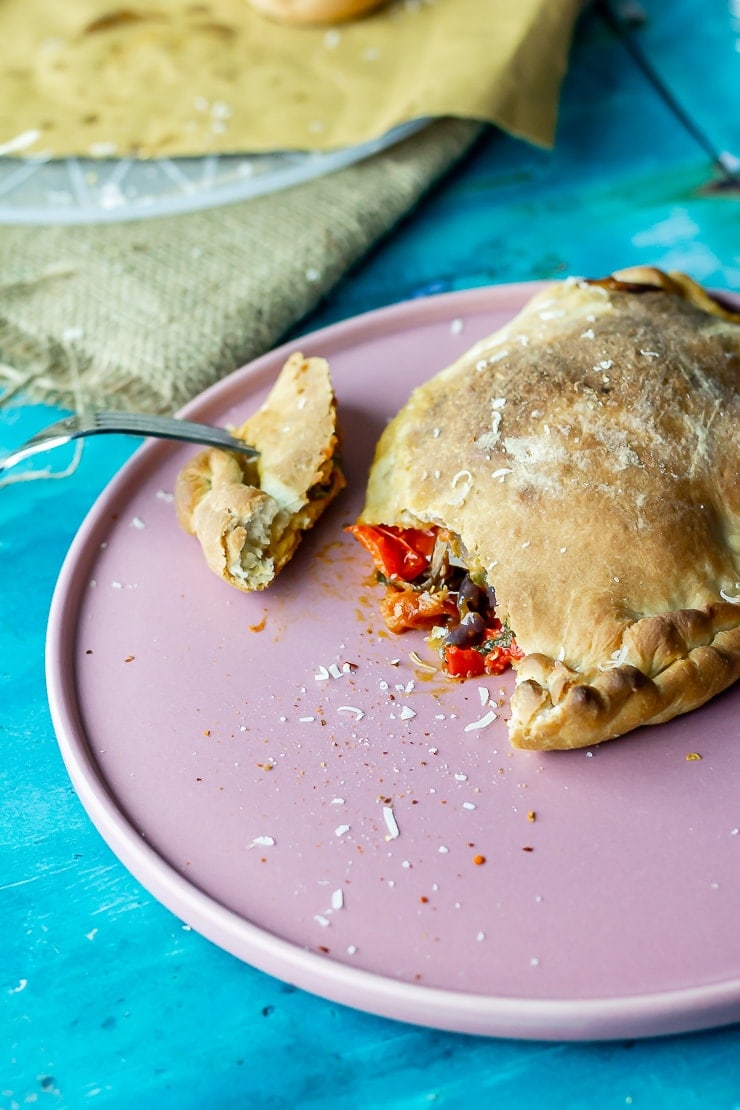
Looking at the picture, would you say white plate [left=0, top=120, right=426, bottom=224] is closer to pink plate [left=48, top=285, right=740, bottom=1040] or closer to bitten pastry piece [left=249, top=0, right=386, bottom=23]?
bitten pastry piece [left=249, top=0, right=386, bottom=23]

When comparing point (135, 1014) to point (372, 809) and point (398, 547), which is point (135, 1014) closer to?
point (372, 809)

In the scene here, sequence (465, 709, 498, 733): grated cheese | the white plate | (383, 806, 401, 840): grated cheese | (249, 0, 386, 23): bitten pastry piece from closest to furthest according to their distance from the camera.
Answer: (383, 806, 401, 840): grated cheese, (465, 709, 498, 733): grated cheese, the white plate, (249, 0, 386, 23): bitten pastry piece

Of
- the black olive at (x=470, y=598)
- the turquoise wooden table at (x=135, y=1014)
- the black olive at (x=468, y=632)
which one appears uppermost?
the black olive at (x=470, y=598)

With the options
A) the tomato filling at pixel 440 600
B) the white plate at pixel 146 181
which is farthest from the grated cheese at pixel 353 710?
the white plate at pixel 146 181

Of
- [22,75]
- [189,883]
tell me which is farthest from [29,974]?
[22,75]

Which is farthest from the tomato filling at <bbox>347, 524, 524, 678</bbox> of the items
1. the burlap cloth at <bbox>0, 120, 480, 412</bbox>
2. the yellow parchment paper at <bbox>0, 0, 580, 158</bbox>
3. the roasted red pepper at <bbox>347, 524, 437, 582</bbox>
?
the yellow parchment paper at <bbox>0, 0, 580, 158</bbox>

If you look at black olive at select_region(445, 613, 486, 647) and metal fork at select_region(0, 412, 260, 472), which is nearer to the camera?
black olive at select_region(445, 613, 486, 647)

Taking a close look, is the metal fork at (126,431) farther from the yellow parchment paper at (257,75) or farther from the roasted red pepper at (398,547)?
the yellow parchment paper at (257,75)
